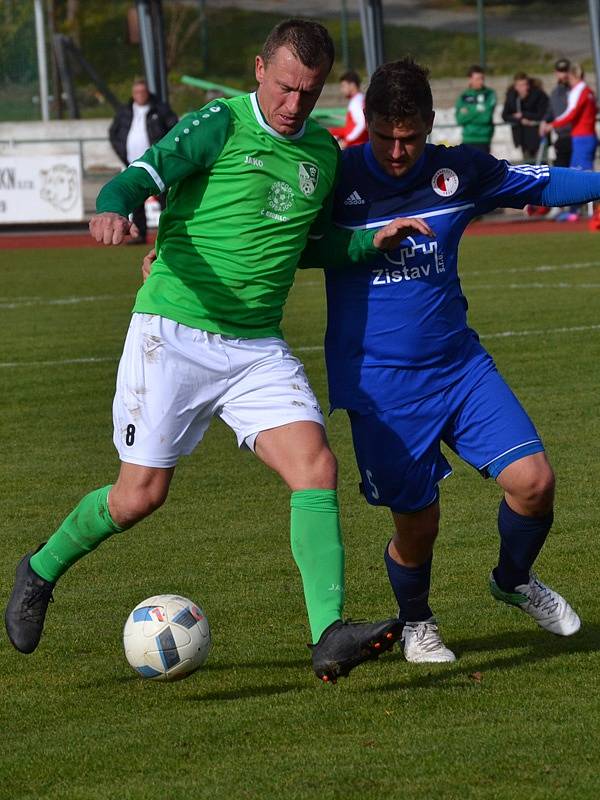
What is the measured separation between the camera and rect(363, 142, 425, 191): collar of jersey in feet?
16.3

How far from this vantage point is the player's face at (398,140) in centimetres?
475

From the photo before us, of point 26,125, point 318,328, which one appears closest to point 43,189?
point 26,125

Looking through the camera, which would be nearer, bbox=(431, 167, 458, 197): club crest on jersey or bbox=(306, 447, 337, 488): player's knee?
bbox=(306, 447, 337, 488): player's knee

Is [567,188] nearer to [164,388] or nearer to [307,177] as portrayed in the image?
[307,177]

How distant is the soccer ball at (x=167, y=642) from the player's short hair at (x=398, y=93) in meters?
1.75

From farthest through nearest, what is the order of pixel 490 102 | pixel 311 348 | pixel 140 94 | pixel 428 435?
pixel 490 102 → pixel 140 94 → pixel 311 348 → pixel 428 435

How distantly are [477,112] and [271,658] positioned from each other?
67.7ft

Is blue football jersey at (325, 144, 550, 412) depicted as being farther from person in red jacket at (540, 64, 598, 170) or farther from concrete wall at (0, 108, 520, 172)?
concrete wall at (0, 108, 520, 172)

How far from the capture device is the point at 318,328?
1337 cm

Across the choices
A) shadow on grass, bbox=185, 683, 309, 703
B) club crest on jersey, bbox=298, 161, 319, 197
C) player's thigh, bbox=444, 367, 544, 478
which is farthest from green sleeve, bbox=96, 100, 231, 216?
shadow on grass, bbox=185, 683, 309, 703

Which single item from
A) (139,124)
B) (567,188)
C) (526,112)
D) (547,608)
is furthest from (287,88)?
(526,112)

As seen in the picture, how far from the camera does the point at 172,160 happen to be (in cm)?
461

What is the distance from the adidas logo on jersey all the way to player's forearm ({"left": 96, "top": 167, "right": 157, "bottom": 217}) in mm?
768

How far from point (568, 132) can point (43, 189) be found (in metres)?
8.68
